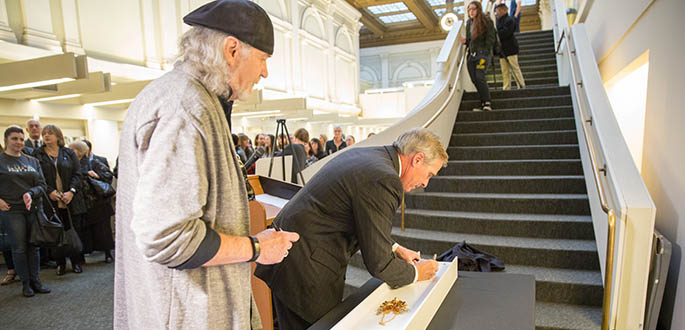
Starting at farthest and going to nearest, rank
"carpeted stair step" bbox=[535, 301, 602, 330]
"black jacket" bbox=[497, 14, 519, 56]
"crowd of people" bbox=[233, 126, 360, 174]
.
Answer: "black jacket" bbox=[497, 14, 519, 56]
"crowd of people" bbox=[233, 126, 360, 174]
"carpeted stair step" bbox=[535, 301, 602, 330]

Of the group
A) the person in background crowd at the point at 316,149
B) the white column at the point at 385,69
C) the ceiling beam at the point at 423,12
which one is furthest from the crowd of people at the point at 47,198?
the white column at the point at 385,69

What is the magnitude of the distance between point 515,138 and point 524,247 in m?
2.08

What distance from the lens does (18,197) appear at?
3512mm

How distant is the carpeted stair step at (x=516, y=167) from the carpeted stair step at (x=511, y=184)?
143 millimetres

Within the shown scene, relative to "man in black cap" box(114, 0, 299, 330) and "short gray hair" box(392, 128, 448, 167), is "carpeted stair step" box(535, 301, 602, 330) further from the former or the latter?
"man in black cap" box(114, 0, 299, 330)

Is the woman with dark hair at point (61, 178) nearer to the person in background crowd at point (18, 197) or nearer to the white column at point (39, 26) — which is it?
the person in background crowd at point (18, 197)

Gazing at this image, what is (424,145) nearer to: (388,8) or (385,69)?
(388,8)

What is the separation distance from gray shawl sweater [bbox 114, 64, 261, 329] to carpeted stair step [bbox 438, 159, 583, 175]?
3966mm

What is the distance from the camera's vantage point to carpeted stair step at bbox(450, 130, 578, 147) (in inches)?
187

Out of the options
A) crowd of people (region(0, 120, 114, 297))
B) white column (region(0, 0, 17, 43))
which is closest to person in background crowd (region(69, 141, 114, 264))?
crowd of people (region(0, 120, 114, 297))

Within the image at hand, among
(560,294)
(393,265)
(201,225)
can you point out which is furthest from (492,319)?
(560,294)

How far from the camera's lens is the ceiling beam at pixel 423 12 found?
17.9 m

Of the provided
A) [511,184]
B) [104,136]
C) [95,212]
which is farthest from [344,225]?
[104,136]

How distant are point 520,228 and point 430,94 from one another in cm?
234
